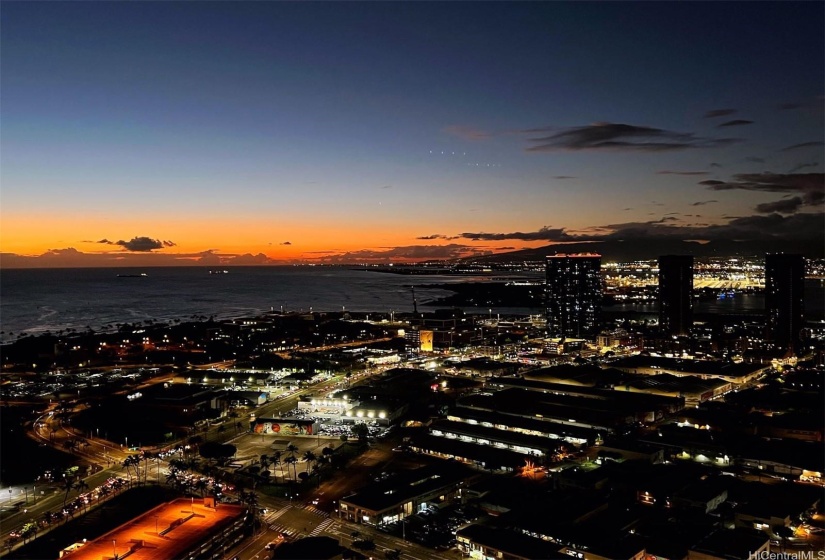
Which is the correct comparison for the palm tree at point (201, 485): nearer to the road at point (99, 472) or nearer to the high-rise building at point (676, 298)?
the road at point (99, 472)

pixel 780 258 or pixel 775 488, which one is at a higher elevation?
pixel 780 258

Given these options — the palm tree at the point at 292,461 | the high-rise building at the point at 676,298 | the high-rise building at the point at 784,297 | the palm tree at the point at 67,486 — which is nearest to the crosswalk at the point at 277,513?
the palm tree at the point at 292,461

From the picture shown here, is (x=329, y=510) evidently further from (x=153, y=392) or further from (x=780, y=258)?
(x=780, y=258)

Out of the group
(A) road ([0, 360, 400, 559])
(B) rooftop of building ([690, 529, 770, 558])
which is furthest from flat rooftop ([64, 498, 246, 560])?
(B) rooftop of building ([690, 529, 770, 558])

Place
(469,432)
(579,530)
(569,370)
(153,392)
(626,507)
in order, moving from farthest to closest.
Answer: (569,370)
(153,392)
(469,432)
(626,507)
(579,530)

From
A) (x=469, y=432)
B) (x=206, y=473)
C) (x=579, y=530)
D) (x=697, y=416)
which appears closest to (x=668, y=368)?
(x=697, y=416)

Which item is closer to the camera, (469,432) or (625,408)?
(469,432)

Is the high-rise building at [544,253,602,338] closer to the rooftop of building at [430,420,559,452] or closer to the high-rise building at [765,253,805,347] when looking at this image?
the high-rise building at [765,253,805,347]
